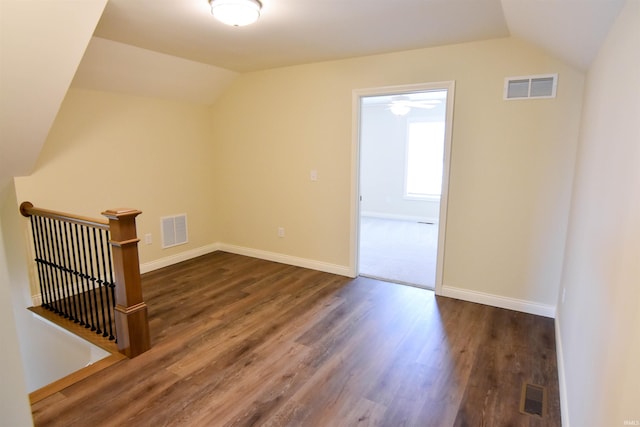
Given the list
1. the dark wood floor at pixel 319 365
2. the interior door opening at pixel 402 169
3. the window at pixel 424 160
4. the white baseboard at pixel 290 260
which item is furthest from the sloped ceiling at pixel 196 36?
the window at pixel 424 160

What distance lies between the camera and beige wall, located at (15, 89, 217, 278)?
3281 mm

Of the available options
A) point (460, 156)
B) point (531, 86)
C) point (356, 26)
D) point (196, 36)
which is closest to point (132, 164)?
point (196, 36)

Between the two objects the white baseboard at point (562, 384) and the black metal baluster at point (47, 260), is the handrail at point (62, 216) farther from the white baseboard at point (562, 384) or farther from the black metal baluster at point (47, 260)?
the white baseboard at point (562, 384)

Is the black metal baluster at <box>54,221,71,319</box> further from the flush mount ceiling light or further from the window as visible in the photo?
the window

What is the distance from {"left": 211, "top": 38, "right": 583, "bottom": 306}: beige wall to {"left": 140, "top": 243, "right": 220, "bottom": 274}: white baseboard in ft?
3.00

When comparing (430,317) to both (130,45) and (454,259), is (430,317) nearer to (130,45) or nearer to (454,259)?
(454,259)

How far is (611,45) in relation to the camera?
1.66m

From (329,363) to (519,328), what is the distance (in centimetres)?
161

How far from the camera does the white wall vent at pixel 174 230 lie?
14.3ft

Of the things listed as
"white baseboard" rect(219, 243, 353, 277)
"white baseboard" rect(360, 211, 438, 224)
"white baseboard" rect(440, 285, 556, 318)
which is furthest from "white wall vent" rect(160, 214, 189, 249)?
"white baseboard" rect(360, 211, 438, 224)

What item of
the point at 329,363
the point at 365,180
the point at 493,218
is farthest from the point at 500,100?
the point at 365,180

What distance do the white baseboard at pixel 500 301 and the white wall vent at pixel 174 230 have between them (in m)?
3.23

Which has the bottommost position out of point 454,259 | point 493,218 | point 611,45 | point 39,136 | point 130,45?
point 454,259

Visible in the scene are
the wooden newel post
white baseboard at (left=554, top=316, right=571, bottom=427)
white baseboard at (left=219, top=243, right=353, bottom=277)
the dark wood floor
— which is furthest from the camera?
white baseboard at (left=219, top=243, right=353, bottom=277)
